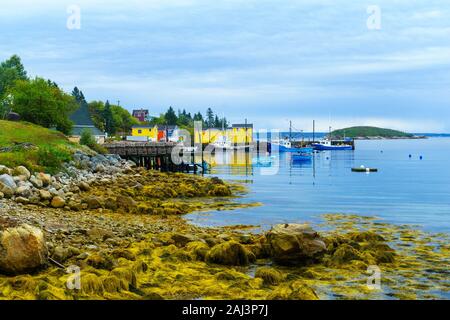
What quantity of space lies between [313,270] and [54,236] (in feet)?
27.0

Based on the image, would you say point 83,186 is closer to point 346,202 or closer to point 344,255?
point 346,202

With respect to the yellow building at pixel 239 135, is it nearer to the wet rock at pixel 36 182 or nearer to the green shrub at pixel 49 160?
the green shrub at pixel 49 160

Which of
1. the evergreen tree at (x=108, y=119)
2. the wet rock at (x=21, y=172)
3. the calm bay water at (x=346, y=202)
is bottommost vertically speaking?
the calm bay water at (x=346, y=202)

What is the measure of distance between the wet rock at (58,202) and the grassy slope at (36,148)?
744 centimetres

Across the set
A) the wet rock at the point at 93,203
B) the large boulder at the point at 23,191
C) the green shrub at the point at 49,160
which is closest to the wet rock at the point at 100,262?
the large boulder at the point at 23,191

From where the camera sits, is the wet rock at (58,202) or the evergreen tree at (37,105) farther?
the evergreen tree at (37,105)

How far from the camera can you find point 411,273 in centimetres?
1602

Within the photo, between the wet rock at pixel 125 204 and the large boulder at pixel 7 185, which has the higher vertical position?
A: the large boulder at pixel 7 185

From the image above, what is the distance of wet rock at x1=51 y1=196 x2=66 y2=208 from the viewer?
82.5 feet

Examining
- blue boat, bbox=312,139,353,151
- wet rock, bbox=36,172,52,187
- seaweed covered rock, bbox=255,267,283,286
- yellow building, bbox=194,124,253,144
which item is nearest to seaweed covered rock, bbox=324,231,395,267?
seaweed covered rock, bbox=255,267,283,286

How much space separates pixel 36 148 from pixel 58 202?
610 inches

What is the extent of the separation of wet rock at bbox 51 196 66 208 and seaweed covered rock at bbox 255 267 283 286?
13.8 metres

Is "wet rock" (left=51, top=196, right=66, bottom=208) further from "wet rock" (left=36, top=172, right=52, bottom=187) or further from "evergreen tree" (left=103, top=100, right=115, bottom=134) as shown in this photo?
"evergreen tree" (left=103, top=100, right=115, bottom=134)

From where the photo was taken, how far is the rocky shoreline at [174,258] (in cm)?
1296
